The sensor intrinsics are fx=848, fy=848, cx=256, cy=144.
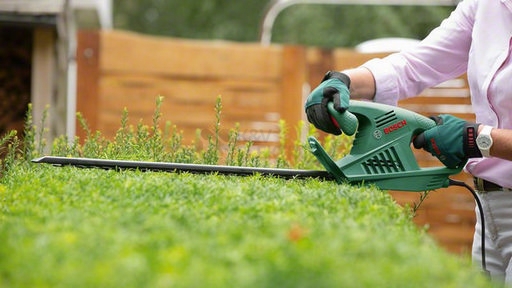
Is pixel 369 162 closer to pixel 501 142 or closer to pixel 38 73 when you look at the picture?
pixel 501 142

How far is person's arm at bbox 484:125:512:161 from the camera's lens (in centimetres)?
302

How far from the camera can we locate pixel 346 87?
10.2 ft

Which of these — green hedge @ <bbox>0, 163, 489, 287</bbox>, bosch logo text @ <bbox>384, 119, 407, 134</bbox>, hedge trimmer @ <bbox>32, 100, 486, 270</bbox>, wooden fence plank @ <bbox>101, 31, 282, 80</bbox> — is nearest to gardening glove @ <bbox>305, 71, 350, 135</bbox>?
hedge trimmer @ <bbox>32, 100, 486, 270</bbox>

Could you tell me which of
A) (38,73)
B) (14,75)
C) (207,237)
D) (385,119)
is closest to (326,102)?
(385,119)

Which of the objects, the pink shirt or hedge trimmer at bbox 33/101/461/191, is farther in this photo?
the pink shirt

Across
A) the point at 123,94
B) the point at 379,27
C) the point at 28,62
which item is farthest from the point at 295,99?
the point at 379,27

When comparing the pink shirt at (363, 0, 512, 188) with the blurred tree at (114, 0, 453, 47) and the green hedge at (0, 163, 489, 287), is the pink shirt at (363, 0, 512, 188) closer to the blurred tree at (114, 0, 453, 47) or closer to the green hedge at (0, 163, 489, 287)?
the green hedge at (0, 163, 489, 287)

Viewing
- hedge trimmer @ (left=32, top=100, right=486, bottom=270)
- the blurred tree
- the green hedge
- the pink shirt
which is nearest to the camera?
the green hedge

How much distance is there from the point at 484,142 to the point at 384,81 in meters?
0.57

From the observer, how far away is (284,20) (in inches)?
1072

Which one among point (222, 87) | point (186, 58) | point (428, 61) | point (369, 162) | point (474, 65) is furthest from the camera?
point (222, 87)

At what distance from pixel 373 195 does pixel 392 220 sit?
325 millimetres

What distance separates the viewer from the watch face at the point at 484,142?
3002 mm

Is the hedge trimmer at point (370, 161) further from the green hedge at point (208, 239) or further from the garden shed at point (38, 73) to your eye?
the garden shed at point (38, 73)
